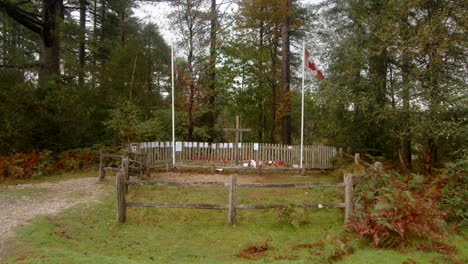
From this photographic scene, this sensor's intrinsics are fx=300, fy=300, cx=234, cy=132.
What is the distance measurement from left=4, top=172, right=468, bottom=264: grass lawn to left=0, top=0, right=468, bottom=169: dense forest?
178 inches

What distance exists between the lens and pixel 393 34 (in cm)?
1138

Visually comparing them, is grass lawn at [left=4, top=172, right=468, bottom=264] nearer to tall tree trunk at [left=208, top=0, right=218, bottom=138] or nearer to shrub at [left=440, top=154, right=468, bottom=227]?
shrub at [left=440, top=154, right=468, bottom=227]

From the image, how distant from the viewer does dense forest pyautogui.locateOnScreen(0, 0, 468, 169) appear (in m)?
11.0

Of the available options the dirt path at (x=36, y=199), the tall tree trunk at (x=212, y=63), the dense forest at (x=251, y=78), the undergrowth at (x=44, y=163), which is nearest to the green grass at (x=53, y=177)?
the undergrowth at (x=44, y=163)

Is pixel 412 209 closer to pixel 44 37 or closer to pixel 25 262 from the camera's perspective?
pixel 25 262

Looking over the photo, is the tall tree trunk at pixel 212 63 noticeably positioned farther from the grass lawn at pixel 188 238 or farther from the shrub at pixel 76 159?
the grass lawn at pixel 188 238

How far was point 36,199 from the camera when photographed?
27.0ft

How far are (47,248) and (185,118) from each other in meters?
13.5

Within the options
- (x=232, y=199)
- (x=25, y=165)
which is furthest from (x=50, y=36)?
(x=232, y=199)

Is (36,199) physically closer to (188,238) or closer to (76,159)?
(188,238)

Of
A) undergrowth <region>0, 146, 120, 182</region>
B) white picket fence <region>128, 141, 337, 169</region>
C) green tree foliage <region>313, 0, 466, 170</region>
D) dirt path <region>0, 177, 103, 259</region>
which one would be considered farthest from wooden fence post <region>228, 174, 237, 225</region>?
undergrowth <region>0, 146, 120, 182</region>

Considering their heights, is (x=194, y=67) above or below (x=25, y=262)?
above

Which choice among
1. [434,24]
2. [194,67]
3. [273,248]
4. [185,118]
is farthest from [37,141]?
[434,24]

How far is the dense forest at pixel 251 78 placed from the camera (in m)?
11.0
